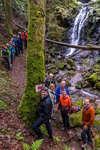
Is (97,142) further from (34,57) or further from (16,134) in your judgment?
(34,57)

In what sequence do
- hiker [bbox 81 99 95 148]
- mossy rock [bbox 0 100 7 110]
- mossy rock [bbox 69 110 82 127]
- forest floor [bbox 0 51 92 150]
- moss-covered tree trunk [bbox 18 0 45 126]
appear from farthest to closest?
mossy rock [bbox 69 110 82 127] → mossy rock [bbox 0 100 7 110] → hiker [bbox 81 99 95 148] → moss-covered tree trunk [bbox 18 0 45 126] → forest floor [bbox 0 51 92 150]

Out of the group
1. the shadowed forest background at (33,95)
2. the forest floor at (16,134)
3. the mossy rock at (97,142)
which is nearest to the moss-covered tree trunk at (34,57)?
the shadowed forest background at (33,95)

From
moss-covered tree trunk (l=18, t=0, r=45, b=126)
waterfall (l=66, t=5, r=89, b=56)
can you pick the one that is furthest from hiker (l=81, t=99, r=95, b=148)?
waterfall (l=66, t=5, r=89, b=56)

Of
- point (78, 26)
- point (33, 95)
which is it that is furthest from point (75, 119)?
point (78, 26)

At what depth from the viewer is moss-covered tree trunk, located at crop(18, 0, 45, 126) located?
3.86 m

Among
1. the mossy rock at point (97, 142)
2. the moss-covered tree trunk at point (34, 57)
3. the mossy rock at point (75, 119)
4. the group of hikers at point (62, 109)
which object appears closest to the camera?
the group of hikers at point (62, 109)

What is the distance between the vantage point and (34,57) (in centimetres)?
404

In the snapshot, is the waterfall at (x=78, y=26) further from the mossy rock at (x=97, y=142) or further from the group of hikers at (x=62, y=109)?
the mossy rock at (x=97, y=142)

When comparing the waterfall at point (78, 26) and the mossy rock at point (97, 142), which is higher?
the waterfall at point (78, 26)

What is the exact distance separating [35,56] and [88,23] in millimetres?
19781

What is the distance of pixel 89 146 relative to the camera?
16.8 ft

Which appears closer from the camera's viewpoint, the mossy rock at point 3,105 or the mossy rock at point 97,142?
the mossy rock at point 3,105

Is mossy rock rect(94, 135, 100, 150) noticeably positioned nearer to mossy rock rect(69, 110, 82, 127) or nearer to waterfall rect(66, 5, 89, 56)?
mossy rock rect(69, 110, 82, 127)

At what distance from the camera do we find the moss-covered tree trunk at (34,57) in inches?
152
